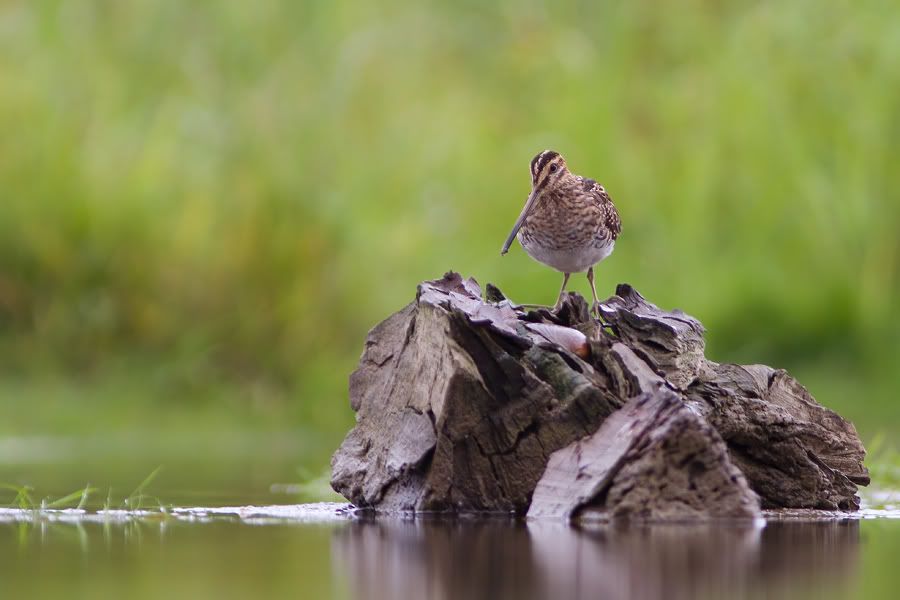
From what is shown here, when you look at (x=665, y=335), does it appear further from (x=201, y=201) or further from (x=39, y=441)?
(x=201, y=201)

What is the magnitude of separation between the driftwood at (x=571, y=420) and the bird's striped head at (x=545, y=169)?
4.62ft

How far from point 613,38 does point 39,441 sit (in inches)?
251

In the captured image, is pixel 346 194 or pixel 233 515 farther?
pixel 346 194

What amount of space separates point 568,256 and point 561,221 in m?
0.19

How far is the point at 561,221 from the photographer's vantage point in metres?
9.09

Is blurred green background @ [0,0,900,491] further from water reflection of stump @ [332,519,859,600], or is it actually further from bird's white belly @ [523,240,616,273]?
water reflection of stump @ [332,519,859,600]

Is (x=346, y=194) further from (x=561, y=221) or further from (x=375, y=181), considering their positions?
(x=561, y=221)

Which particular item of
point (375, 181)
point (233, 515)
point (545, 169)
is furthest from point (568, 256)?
point (375, 181)

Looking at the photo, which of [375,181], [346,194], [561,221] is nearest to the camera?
[561,221]

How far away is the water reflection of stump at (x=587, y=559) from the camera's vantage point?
16.6ft

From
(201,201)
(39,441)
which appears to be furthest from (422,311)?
(201,201)

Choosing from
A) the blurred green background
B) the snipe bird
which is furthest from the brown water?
the blurred green background

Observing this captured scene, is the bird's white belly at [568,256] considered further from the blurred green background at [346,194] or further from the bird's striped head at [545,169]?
the blurred green background at [346,194]

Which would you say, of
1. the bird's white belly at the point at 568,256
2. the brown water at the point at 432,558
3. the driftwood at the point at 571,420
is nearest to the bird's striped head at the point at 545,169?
the bird's white belly at the point at 568,256
